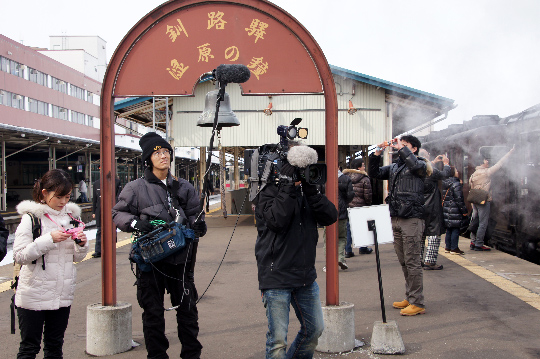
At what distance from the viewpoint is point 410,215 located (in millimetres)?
5500

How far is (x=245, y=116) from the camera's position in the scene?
50.3 ft

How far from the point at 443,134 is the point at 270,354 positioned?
45.7 ft

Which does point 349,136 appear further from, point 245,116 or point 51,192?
point 51,192

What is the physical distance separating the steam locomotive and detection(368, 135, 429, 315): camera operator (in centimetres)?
423

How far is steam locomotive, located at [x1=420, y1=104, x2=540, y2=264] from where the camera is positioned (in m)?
8.94

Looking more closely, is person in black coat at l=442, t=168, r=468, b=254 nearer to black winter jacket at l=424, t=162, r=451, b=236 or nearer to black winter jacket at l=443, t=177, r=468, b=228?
black winter jacket at l=443, t=177, r=468, b=228

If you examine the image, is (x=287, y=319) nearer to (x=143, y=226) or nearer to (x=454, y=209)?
(x=143, y=226)

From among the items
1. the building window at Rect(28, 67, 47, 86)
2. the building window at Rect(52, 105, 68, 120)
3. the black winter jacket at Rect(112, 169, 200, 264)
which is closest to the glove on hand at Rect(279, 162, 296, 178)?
the black winter jacket at Rect(112, 169, 200, 264)

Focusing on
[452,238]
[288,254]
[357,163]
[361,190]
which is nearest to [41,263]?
[288,254]

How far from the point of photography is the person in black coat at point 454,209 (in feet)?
30.5

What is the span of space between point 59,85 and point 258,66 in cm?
4973

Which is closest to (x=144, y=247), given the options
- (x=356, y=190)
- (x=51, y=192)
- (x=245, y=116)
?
(x=51, y=192)

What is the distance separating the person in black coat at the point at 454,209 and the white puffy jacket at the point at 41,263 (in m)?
7.31

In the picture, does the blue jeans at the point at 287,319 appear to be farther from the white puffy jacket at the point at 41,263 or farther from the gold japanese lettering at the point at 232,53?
the gold japanese lettering at the point at 232,53
